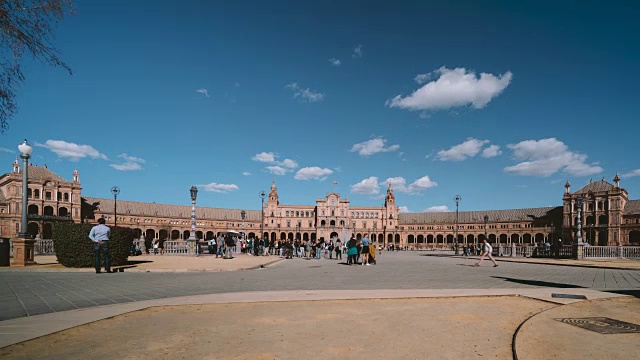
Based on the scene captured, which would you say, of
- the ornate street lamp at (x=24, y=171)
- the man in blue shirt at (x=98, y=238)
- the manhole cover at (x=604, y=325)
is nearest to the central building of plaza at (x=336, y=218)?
the ornate street lamp at (x=24, y=171)

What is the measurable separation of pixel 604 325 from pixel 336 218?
4426 inches

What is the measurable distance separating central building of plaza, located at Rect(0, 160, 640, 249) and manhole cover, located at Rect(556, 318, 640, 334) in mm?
59195

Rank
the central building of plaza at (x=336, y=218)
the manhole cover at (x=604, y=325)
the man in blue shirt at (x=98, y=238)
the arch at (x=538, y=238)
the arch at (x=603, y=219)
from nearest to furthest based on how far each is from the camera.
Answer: the manhole cover at (x=604, y=325) → the man in blue shirt at (x=98, y=238) → the central building of plaza at (x=336, y=218) → the arch at (x=603, y=219) → the arch at (x=538, y=238)

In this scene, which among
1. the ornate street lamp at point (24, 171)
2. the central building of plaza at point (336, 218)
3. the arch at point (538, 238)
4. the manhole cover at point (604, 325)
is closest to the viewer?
the manhole cover at point (604, 325)

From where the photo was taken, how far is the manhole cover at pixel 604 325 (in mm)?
5223

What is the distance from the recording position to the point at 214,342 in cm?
475

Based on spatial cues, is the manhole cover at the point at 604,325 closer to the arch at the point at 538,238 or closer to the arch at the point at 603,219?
the arch at the point at 603,219

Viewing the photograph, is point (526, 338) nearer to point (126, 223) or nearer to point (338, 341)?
point (338, 341)

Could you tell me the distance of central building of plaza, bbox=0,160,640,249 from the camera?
83.1 m

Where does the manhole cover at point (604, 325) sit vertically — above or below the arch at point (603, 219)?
above

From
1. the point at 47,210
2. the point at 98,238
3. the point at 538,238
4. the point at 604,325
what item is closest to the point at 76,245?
the point at 98,238

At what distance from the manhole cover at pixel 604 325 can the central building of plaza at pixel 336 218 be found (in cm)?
5920

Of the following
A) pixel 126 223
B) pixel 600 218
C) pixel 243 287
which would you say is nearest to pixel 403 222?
pixel 600 218

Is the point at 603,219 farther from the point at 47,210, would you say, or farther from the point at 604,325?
the point at 47,210
